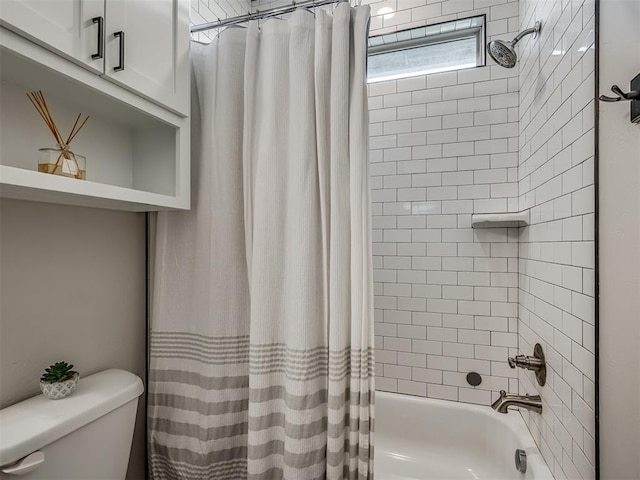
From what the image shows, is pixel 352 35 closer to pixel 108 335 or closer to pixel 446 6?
pixel 446 6

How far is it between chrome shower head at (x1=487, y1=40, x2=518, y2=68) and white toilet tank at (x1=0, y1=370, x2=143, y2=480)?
1849 millimetres

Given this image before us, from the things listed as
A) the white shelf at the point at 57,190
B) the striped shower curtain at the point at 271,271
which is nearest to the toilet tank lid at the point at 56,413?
the striped shower curtain at the point at 271,271

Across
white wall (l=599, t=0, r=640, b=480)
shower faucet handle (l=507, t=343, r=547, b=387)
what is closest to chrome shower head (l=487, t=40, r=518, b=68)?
white wall (l=599, t=0, r=640, b=480)

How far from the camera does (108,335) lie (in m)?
1.28

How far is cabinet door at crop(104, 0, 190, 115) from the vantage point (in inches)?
37.1

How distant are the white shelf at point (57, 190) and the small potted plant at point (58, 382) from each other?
1.55ft

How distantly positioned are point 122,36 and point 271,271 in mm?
765

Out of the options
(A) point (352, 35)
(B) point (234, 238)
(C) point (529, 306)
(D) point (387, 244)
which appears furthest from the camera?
(D) point (387, 244)

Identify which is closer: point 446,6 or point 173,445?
point 173,445

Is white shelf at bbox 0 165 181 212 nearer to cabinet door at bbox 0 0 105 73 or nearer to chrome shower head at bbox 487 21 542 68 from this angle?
cabinet door at bbox 0 0 105 73

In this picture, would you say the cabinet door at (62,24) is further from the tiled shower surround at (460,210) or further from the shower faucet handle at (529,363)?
the shower faucet handle at (529,363)

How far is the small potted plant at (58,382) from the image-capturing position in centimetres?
97

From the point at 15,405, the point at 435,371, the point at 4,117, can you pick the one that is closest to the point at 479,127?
the point at 435,371

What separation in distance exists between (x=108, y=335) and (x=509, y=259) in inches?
72.1
